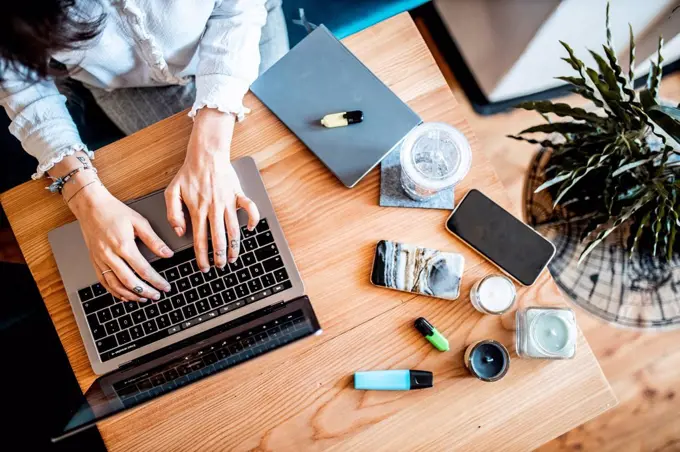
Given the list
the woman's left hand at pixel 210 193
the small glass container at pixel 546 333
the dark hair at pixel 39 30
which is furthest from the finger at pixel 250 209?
the small glass container at pixel 546 333

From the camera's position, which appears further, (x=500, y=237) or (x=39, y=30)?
(x=500, y=237)

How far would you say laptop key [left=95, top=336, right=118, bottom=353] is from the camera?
813 mm

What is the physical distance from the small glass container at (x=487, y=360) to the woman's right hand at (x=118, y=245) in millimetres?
489

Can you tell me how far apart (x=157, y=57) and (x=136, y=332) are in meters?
0.46

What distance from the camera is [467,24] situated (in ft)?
5.01

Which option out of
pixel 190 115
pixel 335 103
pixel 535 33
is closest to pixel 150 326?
pixel 190 115

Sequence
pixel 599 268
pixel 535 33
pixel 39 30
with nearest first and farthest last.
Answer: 1. pixel 39 30
2. pixel 599 268
3. pixel 535 33

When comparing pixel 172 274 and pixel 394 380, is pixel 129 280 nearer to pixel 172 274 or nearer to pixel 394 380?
pixel 172 274

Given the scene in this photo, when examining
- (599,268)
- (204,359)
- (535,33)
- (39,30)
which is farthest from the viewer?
(535,33)

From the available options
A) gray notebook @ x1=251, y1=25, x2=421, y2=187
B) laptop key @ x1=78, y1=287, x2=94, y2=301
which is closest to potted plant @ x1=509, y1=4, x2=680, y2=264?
gray notebook @ x1=251, y1=25, x2=421, y2=187

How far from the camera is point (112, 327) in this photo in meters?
0.82

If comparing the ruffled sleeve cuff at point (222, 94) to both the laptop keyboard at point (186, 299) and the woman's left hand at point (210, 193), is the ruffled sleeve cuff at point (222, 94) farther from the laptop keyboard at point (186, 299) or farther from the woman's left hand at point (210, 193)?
the laptop keyboard at point (186, 299)

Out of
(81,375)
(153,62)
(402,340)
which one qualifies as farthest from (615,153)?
(81,375)

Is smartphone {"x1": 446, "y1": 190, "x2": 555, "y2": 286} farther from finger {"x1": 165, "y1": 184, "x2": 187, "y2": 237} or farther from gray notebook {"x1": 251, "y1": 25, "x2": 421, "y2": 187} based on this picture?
finger {"x1": 165, "y1": 184, "x2": 187, "y2": 237}
